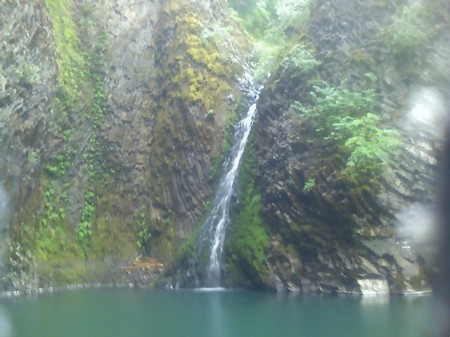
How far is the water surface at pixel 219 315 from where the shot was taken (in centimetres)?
954

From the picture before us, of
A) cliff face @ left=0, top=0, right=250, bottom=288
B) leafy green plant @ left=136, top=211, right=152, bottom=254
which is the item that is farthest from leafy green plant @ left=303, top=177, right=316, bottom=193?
leafy green plant @ left=136, top=211, right=152, bottom=254

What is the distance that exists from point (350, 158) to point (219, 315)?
462 cm

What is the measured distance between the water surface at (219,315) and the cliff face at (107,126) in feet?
10.7

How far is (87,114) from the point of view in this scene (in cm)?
2002

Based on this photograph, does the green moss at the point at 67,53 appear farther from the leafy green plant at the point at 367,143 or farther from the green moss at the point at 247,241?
the leafy green plant at the point at 367,143

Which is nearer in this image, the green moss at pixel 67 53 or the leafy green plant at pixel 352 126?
the leafy green plant at pixel 352 126

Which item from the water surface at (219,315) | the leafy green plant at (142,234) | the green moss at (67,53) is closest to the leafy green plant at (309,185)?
the water surface at (219,315)

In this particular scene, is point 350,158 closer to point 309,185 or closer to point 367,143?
point 367,143

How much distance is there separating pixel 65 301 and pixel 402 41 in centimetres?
1003

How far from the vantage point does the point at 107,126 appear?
20.2 metres

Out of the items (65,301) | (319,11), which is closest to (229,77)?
(319,11)

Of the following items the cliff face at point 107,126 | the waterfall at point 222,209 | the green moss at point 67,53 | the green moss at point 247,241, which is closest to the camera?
the green moss at point 247,241

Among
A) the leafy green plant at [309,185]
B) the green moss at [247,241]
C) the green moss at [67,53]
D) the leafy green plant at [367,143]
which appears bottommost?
the green moss at [247,241]

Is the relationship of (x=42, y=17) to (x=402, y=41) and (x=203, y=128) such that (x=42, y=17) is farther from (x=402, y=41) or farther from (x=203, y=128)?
(x=402, y=41)
